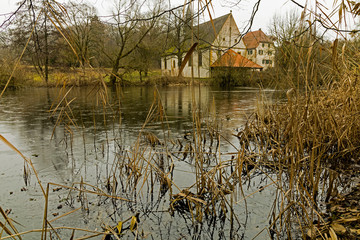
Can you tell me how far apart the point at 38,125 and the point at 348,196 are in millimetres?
6667

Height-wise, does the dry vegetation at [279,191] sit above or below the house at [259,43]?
below

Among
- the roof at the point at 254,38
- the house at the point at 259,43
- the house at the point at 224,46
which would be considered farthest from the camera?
the house at the point at 259,43

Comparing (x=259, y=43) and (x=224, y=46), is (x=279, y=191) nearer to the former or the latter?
(x=224, y=46)

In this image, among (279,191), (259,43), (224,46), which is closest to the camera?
(224,46)

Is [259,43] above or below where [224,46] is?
above

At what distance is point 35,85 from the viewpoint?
23.8 meters

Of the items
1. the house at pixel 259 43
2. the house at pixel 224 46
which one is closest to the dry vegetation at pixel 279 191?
the house at pixel 224 46

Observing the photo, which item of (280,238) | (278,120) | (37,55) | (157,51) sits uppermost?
(157,51)

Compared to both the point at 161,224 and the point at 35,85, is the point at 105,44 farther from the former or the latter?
the point at 161,224

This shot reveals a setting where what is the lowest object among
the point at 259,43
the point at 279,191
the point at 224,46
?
the point at 279,191

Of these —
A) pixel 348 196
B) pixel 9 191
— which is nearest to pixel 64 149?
pixel 9 191

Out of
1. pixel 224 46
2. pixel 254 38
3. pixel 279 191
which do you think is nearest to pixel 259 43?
pixel 254 38

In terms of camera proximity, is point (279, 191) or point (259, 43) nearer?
point (279, 191)

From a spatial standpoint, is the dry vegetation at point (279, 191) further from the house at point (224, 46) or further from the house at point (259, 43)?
the house at point (259, 43)
